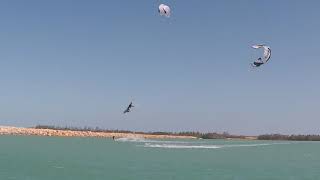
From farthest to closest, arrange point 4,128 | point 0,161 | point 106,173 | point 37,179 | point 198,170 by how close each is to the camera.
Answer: point 4,128 < point 0,161 < point 198,170 < point 106,173 < point 37,179

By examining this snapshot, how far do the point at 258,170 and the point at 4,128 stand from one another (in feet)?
351

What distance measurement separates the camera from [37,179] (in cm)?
2748

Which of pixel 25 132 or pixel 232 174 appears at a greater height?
pixel 25 132

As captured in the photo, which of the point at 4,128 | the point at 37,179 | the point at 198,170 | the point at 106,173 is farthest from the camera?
the point at 4,128

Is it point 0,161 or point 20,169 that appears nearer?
point 20,169

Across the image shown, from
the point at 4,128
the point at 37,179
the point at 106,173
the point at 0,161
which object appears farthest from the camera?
the point at 4,128

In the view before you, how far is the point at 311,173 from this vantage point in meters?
35.4

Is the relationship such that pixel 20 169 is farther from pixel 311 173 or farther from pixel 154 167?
pixel 311 173

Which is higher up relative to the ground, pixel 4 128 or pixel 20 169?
pixel 4 128

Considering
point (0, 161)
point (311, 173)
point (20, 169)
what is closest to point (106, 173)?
point (20, 169)

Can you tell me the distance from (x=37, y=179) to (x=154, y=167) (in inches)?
402

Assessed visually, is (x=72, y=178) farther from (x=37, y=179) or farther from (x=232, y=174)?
(x=232, y=174)

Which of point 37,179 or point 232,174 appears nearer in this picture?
point 37,179

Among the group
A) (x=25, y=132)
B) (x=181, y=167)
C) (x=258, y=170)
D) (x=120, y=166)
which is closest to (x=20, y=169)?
(x=120, y=166)
